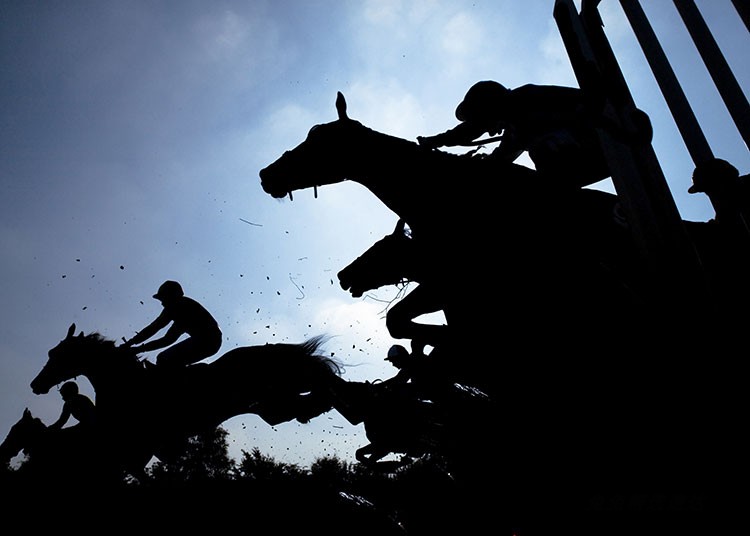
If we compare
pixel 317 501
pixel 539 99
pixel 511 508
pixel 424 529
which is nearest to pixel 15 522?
pixel 317 501

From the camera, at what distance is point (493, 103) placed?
12.4ft

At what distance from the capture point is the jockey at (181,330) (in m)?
6.56

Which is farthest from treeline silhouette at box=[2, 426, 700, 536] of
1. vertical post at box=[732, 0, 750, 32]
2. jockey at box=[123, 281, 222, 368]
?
vertical post at box=[732, 0, 750, 32]

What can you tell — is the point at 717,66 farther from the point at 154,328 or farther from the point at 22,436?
the point at 22,436

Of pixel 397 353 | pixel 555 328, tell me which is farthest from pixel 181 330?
pixel 555 328

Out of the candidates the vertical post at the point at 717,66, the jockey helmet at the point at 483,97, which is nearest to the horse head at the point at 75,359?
the jockey helmet at the point at 483,97

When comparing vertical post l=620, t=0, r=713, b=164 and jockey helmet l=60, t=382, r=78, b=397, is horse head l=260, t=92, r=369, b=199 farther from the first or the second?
jockey helmet l=60, t=382, r=78, b=397

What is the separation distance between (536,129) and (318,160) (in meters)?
2.01

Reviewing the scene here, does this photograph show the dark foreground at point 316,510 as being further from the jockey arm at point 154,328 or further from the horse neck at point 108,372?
→ the jockey arm at point 154,328

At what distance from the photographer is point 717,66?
250 cm

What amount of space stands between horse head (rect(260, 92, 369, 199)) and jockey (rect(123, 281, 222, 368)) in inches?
118

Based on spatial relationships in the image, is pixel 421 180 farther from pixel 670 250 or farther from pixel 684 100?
pixel 670 250

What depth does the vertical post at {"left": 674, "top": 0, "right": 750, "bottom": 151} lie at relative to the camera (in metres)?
2.36

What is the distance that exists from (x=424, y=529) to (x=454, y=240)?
2.57 metres
